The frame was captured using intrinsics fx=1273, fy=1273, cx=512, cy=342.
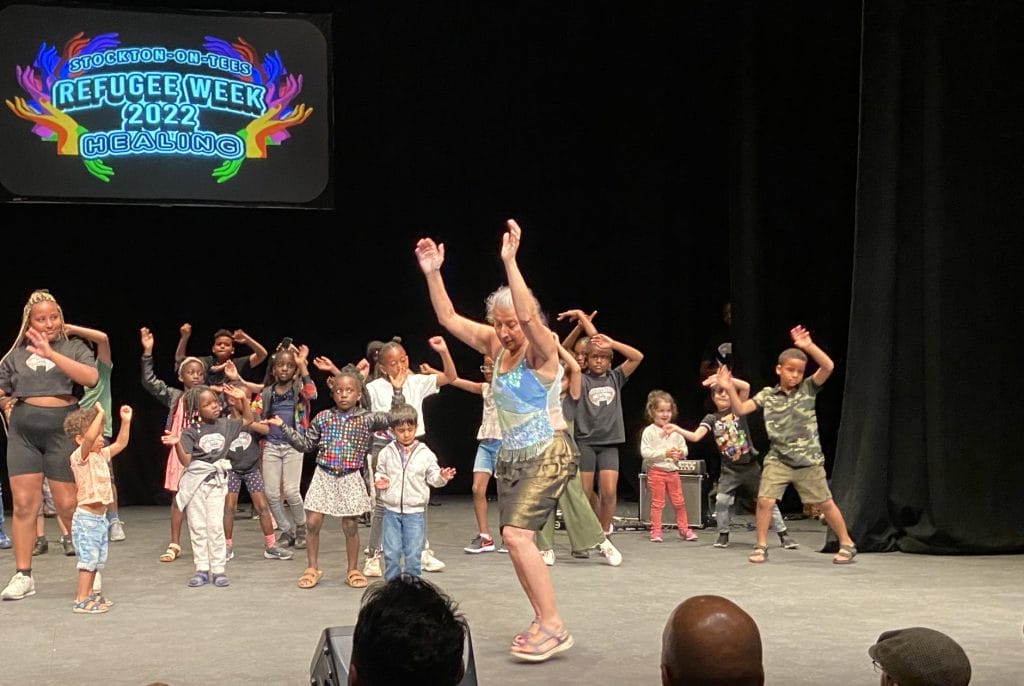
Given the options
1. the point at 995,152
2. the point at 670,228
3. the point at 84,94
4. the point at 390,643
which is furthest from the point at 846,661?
the point at 84,94

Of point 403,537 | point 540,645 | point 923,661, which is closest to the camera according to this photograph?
point 923,661

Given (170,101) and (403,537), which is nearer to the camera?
(403,537)

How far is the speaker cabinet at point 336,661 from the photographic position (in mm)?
3215

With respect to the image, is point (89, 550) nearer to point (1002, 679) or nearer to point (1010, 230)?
point (1002, 679)

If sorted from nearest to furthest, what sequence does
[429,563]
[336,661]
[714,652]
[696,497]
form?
1. [714,652]
2. [336,661]
3. [429,563]
4. [696,497]

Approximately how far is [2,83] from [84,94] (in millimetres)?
599

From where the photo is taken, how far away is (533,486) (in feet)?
16.8

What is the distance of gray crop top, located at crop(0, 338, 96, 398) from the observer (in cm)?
661

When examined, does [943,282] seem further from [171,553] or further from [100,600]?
[100,600]

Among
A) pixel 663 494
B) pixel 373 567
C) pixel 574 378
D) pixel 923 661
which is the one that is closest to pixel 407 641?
pixel 923 661

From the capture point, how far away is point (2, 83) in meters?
9.76

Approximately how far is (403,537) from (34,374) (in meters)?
2.10

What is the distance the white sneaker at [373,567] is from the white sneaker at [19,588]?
1.77 meters

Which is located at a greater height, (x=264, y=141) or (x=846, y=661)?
(x=264, y=141)
